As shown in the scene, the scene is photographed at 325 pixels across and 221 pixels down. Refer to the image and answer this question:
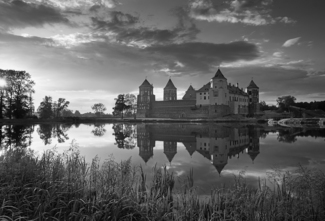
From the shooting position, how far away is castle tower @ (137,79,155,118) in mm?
78500

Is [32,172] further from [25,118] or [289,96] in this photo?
[289,96]

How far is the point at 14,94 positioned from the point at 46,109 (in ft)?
45.3

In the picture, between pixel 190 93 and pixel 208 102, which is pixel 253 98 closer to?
pixel 208 102

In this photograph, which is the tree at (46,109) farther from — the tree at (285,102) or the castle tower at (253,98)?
the tree at (285,102)

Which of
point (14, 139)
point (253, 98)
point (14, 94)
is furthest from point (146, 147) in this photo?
point (253, 98)

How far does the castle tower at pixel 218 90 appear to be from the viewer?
203 ft

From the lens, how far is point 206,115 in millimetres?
63000

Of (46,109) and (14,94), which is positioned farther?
(46,109)

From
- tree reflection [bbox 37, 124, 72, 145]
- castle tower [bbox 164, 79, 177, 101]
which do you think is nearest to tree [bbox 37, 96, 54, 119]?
tree reflection [bbox 37, 124, 72, 145]

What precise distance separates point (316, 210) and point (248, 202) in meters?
1.30

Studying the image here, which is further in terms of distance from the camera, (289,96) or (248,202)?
(289,96)

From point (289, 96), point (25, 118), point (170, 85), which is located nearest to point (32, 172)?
point (25, 118)

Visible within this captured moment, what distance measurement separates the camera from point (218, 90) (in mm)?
62344

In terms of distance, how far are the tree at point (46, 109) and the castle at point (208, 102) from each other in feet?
Answer: 92.8
